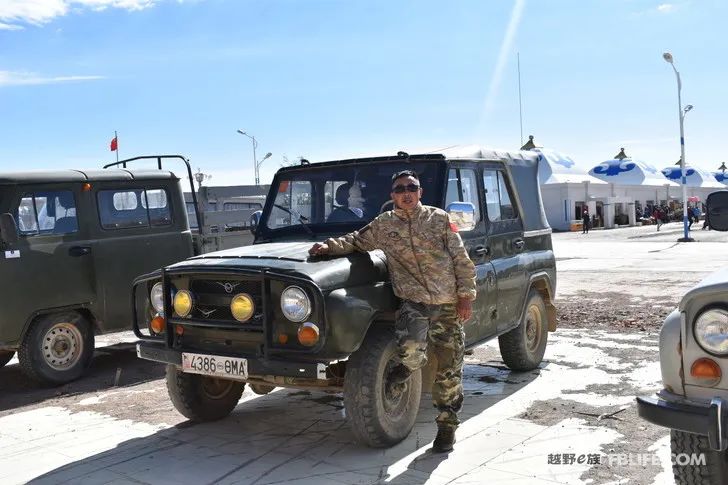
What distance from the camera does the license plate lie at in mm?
4355

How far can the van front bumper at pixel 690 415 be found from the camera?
2.88 meters

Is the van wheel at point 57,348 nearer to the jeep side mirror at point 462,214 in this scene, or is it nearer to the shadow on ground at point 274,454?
the shadow on ground at point 274,454

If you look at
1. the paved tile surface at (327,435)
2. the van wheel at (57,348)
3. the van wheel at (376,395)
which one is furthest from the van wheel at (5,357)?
the van wheel at (376,395)

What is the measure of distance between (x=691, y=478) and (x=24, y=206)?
6417 mm

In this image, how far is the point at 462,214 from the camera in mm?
5273

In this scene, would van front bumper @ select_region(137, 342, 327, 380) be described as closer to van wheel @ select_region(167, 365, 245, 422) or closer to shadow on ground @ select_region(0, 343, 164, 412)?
van wheel @ select_region(167, 365, 245, 422)

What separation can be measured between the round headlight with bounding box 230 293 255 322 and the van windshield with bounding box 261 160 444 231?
4.28 ft

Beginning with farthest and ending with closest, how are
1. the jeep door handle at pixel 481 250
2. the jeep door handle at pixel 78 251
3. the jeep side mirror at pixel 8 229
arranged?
the jeep door handle at pixel 78 251, the jeep side mirror at pixel 8 229, the jeep door handle at pixel 481 250

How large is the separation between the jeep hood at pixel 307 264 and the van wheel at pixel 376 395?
0.41 metres

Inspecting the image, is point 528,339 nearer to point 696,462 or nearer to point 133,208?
point 696,462

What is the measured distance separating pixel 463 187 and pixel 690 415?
117 inches

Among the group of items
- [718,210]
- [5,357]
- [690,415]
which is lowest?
[5,357]

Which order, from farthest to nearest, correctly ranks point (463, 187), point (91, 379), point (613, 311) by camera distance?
point (613, 311), point (91, 379), point (463, 187)

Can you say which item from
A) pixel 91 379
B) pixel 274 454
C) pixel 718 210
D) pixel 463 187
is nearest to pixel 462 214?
pixel 463 187
